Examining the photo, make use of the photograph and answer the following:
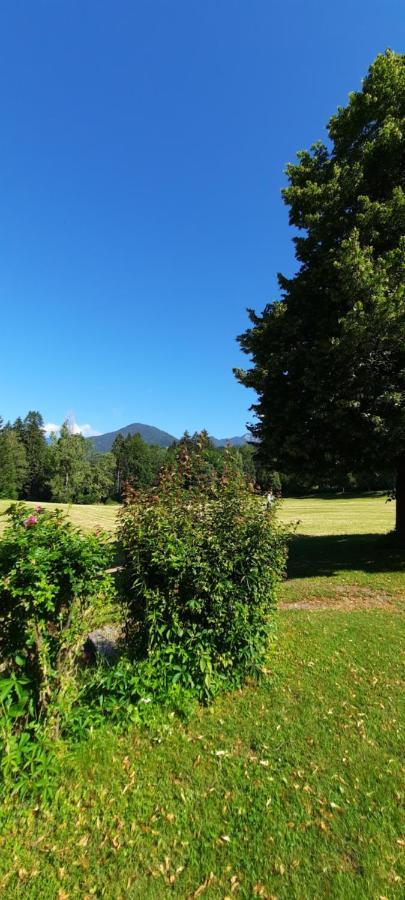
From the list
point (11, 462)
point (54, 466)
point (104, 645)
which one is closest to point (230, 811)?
point (104, 645)

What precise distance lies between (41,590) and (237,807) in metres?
2.39

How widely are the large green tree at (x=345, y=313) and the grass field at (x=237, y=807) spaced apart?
24.1 feet

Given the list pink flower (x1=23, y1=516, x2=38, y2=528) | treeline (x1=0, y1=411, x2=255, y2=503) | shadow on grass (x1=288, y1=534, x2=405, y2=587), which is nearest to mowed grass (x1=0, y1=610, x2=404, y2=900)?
pink flower (x1=23, y1=516, x2=38, y2=528)

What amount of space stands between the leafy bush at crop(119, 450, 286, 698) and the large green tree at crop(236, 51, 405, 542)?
666 centimetres

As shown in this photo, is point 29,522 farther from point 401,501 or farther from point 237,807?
point 401,501

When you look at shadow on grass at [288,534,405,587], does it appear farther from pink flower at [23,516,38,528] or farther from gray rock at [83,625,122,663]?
pink flower at [23,516,38,528]

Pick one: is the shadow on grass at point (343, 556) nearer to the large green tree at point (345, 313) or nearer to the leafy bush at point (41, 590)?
the large green tree at point (345, 313)

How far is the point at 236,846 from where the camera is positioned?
9.05 feet

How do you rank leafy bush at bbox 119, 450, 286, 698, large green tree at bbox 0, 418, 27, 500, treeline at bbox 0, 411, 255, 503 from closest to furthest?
1. leafy bush at bbox 119, 450, 286, 698
2. treeline at bbox 0, 411, 255, 503
3. large green tree at bbox 0, 418, 27, 500

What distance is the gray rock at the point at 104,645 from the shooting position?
17.3 ft

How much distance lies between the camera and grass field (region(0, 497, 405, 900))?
252cm

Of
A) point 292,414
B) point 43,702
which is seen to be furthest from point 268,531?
point 292,414

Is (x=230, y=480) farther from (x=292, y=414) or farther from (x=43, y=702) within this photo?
(x=292, y=414)

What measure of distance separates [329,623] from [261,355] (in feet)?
28.1
